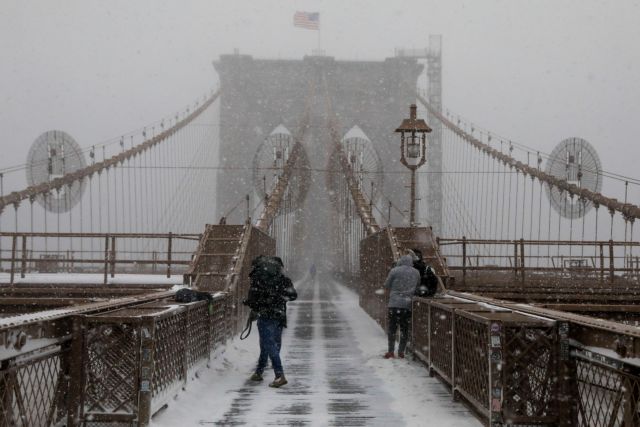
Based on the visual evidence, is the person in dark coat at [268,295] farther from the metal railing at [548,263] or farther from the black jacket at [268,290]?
the metal railing at [548,263]

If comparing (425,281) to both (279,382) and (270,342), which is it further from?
(279,382)

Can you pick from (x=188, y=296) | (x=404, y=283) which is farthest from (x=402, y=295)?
(x=188, y=296)

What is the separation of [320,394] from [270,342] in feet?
2.98

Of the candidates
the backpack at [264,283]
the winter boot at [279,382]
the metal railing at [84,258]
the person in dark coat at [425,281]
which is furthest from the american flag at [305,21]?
the winter boot at [279,382]

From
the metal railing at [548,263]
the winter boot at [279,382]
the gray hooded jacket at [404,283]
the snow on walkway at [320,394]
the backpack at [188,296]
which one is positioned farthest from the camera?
the metal railing at [548,263]

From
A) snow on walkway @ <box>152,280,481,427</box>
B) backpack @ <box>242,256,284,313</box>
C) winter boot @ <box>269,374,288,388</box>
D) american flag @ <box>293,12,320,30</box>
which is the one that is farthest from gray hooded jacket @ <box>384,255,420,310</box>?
american flag @ <box>293,12,320,30</box>

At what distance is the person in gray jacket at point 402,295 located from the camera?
9.71 meters

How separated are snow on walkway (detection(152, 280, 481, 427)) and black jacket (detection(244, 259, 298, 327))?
863 millimetres

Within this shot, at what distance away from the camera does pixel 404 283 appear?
973cm

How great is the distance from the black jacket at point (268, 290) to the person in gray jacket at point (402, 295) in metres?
2.28

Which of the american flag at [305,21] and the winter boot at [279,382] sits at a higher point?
the american flag at [305,21]

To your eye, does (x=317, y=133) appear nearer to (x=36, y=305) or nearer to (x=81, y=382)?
(x=36, y=305)

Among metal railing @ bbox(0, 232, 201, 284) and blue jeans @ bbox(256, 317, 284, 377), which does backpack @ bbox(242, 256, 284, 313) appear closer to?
blue jeans @ bbox(256, 317, 284, 377)

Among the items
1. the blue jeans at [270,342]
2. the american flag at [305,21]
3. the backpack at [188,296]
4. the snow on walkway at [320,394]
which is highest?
the american flag at [305,21]
